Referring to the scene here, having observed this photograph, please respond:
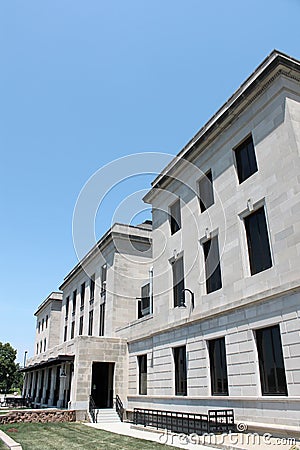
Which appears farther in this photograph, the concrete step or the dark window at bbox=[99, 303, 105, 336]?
the dark window at bbox=[99, 303, 105, 336]

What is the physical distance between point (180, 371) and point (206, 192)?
8290 millimetres

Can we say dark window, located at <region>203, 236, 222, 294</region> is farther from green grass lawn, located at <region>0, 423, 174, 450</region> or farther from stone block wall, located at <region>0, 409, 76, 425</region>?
stone block wall, located at <region>0, 409, 76, 425</region>

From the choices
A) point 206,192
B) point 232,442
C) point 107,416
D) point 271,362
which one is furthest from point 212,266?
point 107,416

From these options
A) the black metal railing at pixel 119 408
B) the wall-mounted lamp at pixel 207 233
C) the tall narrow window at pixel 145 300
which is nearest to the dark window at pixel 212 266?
the wall-mounted lamp at pixel 207 233

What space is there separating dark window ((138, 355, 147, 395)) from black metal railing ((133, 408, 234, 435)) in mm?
1501

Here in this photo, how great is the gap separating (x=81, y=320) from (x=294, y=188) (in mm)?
26571

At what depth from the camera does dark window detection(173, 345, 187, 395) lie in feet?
56.0

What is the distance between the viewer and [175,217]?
68.8 ft

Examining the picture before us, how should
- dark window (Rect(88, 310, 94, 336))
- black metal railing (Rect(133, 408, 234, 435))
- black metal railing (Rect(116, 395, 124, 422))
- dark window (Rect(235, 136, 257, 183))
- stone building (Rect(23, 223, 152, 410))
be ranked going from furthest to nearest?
dark window (Rect(88, 310, 94, 336)) < stone building (Rect(23, 223, 152, 410)) < black metal railing (Rect(116, 395, 124, 422)) < dark window (Rect(235, 136, 257, 183)) < black metal railing (Rect(133, 408, 234, 435))

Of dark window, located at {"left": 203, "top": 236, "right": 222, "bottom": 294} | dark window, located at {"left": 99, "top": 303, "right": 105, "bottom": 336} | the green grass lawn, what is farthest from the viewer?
dark window, located at {"left": 99, "top": 303, "right": 105, "bottom": 336}

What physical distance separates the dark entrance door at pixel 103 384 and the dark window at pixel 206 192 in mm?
11787

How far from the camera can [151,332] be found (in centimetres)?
2042

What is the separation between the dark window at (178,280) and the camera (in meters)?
19.1

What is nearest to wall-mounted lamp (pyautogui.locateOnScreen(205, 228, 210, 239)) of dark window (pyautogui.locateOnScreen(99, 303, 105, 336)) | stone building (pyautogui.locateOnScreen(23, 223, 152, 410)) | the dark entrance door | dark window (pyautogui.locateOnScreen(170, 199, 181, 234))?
dark window (pyautogui.locateOnScreen(170, 199, 181, 234))
